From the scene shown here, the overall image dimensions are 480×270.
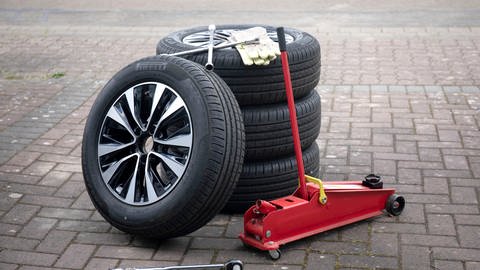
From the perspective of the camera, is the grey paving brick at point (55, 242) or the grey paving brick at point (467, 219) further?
the grey paving brick at point (467, 219)

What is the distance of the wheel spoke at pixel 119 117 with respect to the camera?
5.14 meters

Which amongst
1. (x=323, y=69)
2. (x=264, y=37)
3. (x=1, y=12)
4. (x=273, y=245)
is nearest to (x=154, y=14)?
(x=1, y=12)

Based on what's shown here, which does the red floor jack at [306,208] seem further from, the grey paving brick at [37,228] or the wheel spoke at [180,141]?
the grey paving brick at [37,228]

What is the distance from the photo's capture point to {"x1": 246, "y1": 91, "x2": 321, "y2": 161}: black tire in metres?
5.21

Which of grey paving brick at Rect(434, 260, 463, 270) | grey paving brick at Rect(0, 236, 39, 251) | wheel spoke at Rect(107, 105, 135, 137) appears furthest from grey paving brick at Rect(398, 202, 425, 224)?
grey paving brick at Rect(0, 236, 39, 251)

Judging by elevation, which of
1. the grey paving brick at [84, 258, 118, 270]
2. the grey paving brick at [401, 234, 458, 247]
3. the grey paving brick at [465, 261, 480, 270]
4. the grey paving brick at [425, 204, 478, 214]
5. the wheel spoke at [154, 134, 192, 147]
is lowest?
the grey paving brick at [425, 204, 478, 214]

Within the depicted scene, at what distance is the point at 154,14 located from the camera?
41.7 ft

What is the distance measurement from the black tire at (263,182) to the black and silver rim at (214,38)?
0.91 meters

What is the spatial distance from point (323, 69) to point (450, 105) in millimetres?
1909

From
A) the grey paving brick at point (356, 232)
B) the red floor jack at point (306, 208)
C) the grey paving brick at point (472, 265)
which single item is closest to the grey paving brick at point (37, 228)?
the red floor jack at point (306, 208)

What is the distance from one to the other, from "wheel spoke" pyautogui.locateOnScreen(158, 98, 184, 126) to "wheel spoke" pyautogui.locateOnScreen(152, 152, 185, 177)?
0.77 ft

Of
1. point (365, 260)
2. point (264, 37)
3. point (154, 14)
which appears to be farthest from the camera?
point (154, 14)

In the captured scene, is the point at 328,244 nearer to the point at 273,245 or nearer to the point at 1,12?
the point at 273,245

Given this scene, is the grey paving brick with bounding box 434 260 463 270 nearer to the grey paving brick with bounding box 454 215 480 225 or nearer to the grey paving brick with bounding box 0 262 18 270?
the grey paving brick with bounding box 454 215 480 225
